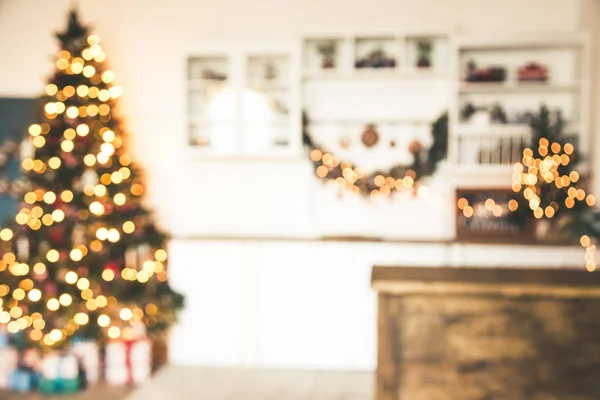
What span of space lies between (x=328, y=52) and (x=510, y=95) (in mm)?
1379

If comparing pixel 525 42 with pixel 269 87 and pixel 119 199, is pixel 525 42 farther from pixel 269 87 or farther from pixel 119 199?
pixel 119 199

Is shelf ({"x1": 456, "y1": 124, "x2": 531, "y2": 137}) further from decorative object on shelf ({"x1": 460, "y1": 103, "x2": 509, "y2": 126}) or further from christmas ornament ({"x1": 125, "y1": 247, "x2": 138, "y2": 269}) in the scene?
christmas ornament ({"x1": 125, "y1": 247, "x2": 138, "y2": 269})

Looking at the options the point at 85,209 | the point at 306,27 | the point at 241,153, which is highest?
the point at 306,27

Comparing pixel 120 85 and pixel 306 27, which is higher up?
pixel 306 27

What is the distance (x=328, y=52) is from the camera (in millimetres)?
4379

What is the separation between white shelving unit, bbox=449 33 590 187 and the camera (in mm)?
4082

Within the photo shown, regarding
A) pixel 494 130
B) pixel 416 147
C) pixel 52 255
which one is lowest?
pixel 52 255

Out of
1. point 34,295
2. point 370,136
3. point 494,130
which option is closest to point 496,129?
point 494,130

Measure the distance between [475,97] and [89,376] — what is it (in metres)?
3.33

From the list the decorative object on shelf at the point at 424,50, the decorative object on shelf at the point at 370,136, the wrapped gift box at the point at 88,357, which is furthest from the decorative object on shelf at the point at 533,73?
the wrapped gift box at the point at 88,357

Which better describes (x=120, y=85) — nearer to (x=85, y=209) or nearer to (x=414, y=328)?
(x=85, y=209)

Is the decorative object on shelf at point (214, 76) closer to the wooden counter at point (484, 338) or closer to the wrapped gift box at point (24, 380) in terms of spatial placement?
the wrapped gift box at point (24, 380)

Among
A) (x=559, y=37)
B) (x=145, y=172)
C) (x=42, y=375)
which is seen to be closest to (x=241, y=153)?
(x=145, y=172)

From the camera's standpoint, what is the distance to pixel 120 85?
15.1 ft
